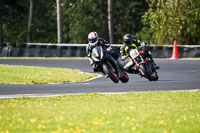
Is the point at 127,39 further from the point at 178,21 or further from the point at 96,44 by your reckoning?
the point at 178,21

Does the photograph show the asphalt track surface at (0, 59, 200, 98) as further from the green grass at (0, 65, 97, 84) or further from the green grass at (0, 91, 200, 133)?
the green grass at (0, 91, 200, 133)

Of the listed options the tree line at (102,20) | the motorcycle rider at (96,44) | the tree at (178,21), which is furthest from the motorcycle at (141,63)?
the tree line at (102,20)

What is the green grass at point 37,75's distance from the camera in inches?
795

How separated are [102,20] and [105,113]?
3843 cm

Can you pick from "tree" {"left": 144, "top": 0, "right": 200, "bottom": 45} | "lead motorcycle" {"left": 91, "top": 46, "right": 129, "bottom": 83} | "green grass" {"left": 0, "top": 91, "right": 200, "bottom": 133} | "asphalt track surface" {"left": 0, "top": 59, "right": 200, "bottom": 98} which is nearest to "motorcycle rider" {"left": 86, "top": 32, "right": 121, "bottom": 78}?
"lead motorcycle" {"left": 91, "top": 46, "right": 129, "bottom": 83}

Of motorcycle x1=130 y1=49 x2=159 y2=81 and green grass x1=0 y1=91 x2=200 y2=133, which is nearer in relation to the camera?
green grass x1=0 y1=91 x2=200 y2=133

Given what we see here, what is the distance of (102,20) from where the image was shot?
163ft

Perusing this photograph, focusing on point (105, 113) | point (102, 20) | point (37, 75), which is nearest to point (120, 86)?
point (37, 75)

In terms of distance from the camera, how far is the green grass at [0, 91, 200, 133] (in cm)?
984

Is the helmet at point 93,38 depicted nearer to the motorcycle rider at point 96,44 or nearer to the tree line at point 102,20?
the motorcycle rider at point 96,44

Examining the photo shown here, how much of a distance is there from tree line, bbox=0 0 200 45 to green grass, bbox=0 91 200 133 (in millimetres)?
21726

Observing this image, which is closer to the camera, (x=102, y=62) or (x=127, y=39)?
(x=102, y=62)

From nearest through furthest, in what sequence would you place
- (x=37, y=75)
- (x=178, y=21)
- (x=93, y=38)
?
1. (x=93, y=38)
2. (x=37, y=75)
3. (x=178, y=21)

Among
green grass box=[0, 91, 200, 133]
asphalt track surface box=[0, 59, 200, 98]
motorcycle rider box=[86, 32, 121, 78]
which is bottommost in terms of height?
asphalt track surface box=[0, 59, 200, 98]
